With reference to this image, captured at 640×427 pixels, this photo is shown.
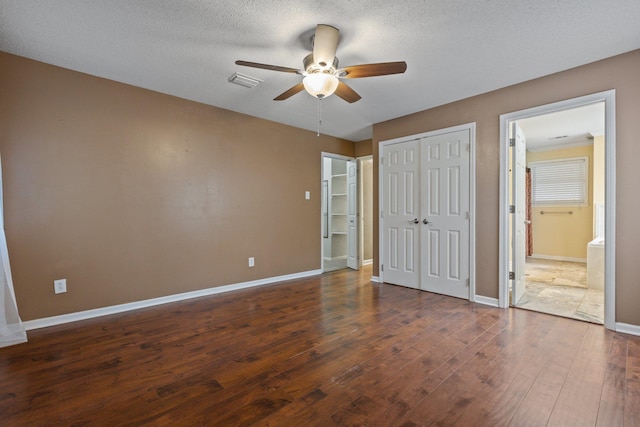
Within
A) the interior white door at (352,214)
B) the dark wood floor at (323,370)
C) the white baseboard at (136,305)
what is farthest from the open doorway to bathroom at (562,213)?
the white baseboard at (136,305)

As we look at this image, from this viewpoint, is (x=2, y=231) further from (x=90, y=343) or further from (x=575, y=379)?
(x=575, y=379)

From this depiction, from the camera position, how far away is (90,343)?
2.43 m

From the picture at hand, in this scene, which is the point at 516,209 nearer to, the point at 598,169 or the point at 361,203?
the point at 361,203

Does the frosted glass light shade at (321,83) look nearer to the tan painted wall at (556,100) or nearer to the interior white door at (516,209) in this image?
the tan painted wall at (556,100)

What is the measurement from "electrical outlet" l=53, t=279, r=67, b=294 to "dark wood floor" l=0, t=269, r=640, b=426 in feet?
1.19

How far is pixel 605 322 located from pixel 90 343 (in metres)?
4.51

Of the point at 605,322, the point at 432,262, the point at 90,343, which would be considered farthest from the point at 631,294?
the point at 90,343

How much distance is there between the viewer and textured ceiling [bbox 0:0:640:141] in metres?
2.02

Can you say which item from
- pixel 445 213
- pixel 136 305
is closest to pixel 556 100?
pixel 445 213

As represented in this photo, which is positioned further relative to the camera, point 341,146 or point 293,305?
point 341,146

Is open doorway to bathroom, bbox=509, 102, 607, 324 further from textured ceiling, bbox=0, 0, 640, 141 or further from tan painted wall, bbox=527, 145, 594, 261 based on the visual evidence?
textured ceiling, bbox=0, 0, 640, 141

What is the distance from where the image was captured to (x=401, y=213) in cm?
427

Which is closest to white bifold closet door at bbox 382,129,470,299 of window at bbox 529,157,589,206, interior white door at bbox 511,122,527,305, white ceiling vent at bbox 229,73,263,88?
interior white door at bbox 511,122,527,305

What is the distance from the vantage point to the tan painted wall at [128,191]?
2707 millimetres
